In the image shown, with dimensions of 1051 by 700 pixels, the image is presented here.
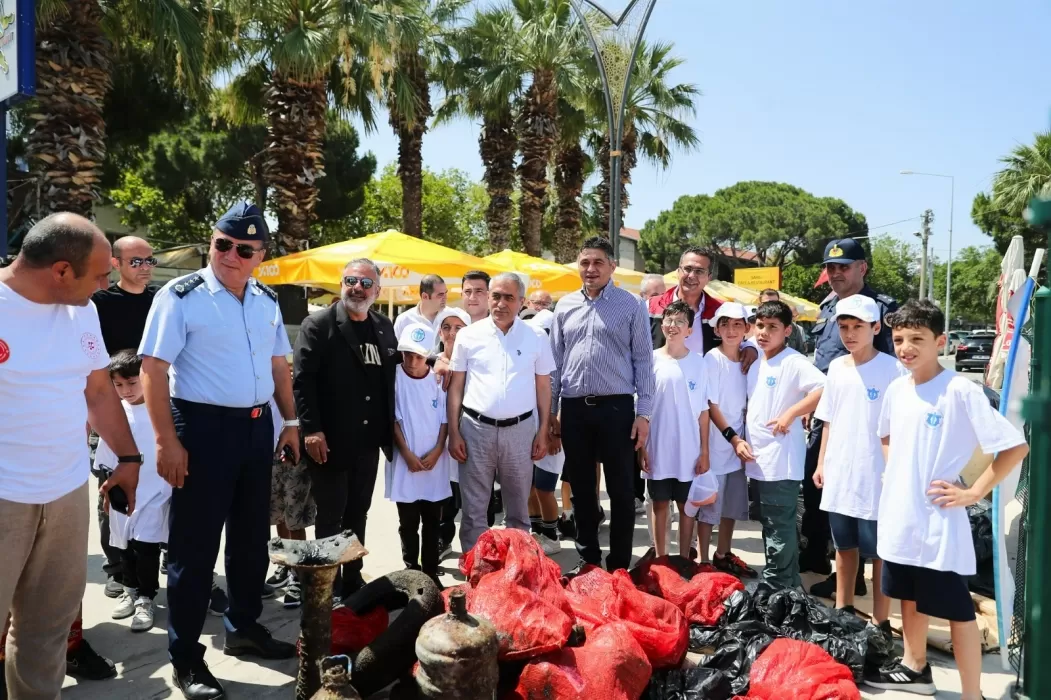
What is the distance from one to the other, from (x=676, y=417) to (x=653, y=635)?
1.76 meters

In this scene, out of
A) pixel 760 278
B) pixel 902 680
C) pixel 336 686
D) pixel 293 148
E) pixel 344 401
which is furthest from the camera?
pixel 760 278

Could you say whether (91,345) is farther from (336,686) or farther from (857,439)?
(857,439)

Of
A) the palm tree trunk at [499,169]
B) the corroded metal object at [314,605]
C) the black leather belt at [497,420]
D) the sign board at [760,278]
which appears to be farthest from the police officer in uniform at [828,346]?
the sign board at [760,278]

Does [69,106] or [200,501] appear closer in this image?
[200,501]

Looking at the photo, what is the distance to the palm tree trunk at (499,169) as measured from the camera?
20938mm

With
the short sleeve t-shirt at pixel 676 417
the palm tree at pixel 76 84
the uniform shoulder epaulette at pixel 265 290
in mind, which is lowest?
the short sleeve t-shirt at pixel 676 417

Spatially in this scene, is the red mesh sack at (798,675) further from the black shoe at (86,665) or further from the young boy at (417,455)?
the black shoe at (86,665)

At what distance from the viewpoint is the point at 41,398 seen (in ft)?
8.43

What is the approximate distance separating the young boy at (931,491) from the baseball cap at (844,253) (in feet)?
4.50

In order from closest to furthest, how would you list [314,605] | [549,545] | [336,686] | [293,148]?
[336,686] → [314,605] → [549,545] → [293,148]

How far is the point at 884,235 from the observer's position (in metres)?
73.8

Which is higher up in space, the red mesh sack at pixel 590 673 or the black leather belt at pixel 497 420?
the black leather belt at pixel 497 420

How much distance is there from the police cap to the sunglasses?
0.03 m

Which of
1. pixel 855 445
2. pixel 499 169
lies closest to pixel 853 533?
pixel 855 445
